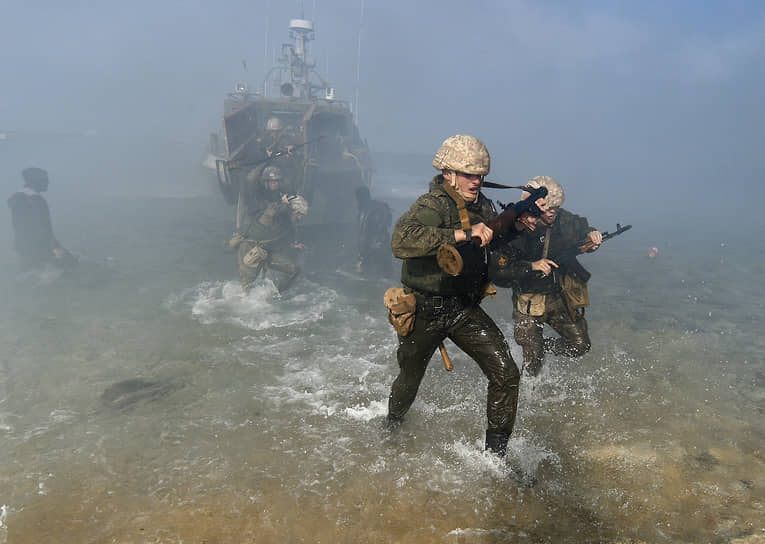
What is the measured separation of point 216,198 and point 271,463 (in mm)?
15917

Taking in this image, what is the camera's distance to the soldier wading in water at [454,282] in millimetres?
3107

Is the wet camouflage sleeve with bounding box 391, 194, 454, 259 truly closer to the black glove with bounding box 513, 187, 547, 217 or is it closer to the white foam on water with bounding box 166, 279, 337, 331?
the black glove with bounding box 513, 187, 547, 217

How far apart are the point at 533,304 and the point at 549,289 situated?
20cm

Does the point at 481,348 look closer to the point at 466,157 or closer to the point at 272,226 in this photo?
the point at 466,157

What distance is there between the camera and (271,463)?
3.58 meters

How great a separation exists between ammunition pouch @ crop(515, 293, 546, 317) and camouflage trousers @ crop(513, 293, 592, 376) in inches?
1.5

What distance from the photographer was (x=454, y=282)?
126 inches

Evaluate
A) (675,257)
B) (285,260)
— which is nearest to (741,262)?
(675,257)

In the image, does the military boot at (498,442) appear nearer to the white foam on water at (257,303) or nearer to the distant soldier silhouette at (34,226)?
the white foam on water at (257,303)

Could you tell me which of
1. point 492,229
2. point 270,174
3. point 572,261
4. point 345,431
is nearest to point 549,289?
Result: point 572,261

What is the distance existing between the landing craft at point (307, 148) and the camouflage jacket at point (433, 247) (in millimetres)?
7800

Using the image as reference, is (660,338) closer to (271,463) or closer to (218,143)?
(271,463)

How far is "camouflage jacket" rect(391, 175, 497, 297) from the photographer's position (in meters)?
3.04

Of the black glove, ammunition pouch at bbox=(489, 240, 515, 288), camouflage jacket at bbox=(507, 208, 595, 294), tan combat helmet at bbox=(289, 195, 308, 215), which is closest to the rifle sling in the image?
the black glove
